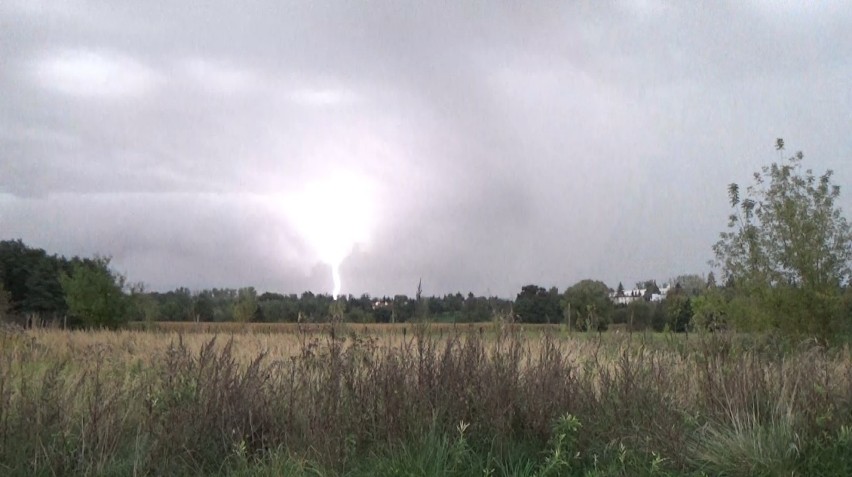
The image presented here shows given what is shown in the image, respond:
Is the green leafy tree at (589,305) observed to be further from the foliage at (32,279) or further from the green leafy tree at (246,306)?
the foliage at (32,279)

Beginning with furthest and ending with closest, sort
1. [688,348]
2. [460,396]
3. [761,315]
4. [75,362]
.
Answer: [761,315] < [75,362] < [688,348] < [460,396]

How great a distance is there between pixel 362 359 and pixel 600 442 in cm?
263

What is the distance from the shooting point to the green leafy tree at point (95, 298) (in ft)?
134

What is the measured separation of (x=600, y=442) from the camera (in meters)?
7.16

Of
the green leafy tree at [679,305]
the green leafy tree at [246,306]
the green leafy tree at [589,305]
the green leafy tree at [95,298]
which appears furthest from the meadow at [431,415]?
the green leafy tree at [95,298]

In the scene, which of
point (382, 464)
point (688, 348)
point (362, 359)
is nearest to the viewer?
point (382, 464)

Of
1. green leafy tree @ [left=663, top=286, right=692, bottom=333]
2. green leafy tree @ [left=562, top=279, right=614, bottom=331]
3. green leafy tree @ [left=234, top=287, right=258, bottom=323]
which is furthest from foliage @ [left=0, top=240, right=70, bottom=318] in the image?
green leafy tree @ [left=663, top=286, right=692, bottom=333]

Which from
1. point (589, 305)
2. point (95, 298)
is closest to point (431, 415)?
point (589, 305)

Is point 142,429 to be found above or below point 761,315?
below

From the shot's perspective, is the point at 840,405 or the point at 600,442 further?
the point at 840,405

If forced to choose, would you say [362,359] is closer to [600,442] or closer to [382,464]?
[382,464]

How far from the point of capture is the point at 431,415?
23.8ft

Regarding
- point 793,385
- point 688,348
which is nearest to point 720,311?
point 688,348

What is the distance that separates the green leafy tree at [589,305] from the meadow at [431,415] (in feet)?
13.7
